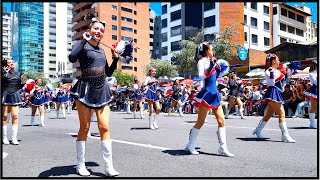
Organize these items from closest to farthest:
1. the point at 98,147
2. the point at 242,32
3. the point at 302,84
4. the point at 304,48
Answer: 1. the point at 98,147
2. the point at 302,84
3. the point at 304,48
4. the point at 242,32

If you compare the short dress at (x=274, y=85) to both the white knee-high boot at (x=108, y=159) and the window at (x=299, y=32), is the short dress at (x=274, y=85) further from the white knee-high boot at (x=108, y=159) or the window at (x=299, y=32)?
the window at (x=299, y=32)

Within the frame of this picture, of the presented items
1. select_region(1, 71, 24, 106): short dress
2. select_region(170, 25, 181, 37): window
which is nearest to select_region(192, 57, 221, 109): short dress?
select_region(1, 71, 24, 106): short dress

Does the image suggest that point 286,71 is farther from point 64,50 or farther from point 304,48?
point 64,50

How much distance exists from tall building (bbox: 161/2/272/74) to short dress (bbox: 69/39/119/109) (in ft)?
155

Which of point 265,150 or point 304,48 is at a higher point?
point 304,48

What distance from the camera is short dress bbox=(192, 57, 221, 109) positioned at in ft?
21.9

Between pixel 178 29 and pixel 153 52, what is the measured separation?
1669 inches

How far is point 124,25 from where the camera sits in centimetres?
8969

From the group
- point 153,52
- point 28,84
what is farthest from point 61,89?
point 153,52

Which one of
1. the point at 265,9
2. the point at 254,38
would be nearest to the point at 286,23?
the point at 265,9

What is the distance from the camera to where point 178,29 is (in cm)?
6500

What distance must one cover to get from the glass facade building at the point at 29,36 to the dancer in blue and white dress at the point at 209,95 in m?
139

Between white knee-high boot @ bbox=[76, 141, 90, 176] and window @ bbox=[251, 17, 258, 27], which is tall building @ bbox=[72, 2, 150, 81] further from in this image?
white knee-high boot @ bbox=[76, 141, 90, 176]

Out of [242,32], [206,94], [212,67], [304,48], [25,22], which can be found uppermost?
[25,22]
